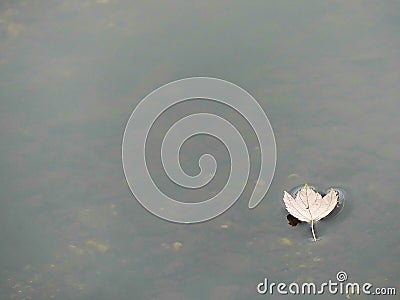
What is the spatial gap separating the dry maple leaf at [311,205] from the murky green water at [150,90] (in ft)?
0.09

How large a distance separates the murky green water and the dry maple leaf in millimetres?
27

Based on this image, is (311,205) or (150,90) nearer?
(311,205)

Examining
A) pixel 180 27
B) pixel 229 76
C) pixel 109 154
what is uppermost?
pixel 180 27

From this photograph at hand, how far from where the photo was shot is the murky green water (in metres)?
1.43

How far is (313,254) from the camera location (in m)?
1.42

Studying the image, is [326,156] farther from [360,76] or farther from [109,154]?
[109,154]

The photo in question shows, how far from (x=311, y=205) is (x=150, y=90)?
0.56 metres

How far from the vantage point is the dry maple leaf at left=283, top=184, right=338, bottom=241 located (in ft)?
4.76

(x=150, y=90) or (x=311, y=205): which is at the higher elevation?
(x=150, y=90)

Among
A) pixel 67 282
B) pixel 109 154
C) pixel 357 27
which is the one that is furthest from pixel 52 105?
pixel 357 27

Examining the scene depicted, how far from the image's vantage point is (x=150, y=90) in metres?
1.77

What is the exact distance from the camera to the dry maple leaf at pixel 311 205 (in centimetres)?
145

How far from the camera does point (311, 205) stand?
145 cm

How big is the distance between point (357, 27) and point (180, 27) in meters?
0.49
